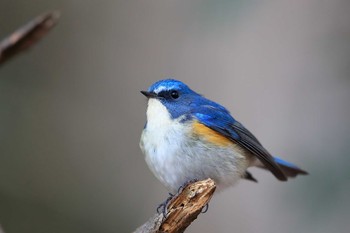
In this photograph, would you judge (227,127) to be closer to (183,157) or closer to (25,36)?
(183,157)

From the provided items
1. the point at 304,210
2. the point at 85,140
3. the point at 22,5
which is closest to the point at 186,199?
the point at 304,210

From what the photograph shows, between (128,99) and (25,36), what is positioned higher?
(25,36)

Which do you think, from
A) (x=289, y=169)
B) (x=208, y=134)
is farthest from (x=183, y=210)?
(x=289, y=169)

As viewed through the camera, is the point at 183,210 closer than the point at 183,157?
Yes

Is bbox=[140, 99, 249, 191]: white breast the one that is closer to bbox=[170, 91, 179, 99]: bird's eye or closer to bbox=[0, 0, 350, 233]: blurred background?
bbox=[170, 91, 179, 99]: bird's eye

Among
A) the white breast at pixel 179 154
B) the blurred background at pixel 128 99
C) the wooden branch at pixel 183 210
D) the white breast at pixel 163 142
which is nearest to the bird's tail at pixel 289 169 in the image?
the blurred background at pixel 128 99

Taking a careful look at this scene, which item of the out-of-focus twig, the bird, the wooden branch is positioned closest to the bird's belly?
the bird

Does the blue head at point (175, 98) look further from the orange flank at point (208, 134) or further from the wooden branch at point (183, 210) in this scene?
the wooden branch at point (183, 210)
